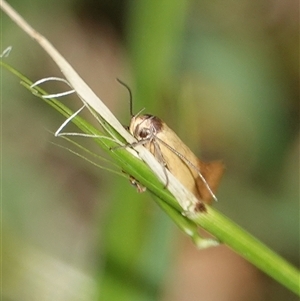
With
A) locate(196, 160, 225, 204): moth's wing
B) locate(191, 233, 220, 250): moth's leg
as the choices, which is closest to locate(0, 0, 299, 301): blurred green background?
locate(196, 160, 225, 204): moth's wing

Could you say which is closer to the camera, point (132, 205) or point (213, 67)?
point (132, 205)

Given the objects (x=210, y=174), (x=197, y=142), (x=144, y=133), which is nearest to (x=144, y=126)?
(x=144, y=133)

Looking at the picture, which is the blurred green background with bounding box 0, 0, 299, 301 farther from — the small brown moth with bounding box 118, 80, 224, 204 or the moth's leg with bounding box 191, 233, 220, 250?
the moth's leg with bounding box 191, 233, 220, 250

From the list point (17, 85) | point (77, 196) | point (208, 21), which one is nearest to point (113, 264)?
point (77, 196)

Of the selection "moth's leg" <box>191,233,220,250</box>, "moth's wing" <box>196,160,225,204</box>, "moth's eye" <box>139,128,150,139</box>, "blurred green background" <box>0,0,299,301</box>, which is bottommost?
"moth's leg" <box>191,233,220,250</box>

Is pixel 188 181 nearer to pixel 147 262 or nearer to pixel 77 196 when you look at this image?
pixel 147 262

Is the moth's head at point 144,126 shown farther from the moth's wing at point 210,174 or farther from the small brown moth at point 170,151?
the moth's wing at point 210,174

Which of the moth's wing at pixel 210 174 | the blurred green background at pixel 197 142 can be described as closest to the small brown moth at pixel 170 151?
the moth's wing at pixel 210 174
